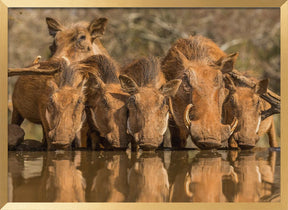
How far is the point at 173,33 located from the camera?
16.9m

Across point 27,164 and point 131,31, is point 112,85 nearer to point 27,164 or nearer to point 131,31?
point 27,164

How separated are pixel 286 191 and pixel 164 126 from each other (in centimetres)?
236

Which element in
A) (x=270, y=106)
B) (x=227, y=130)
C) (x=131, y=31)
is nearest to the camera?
(x=227, y=130)

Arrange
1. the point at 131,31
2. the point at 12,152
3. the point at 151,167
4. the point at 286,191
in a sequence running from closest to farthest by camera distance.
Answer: the point at 286,191
the point at 151,167
the point at 12,152
the point at 131,31

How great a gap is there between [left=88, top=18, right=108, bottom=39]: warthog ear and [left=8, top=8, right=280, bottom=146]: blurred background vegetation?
5.16 m

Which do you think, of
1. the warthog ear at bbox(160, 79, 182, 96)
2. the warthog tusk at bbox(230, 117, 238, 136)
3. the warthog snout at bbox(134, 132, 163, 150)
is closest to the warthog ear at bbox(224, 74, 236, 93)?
the warthog tusk at bbox(230, 117, 238, 136)

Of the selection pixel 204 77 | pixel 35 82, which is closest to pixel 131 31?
pixel 35 82

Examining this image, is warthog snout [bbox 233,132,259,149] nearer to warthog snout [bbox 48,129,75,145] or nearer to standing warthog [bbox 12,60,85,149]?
standing warthog [bbox 12,60,85,149]

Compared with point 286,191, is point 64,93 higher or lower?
higher

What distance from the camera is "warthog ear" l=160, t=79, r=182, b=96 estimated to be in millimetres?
7449

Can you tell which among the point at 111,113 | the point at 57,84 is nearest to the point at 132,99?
the point at 111,113

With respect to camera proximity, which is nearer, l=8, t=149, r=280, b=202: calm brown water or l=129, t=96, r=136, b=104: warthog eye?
l=8, t=149, r=280, b=202: calm brown water

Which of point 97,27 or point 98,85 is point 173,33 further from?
point 98,85

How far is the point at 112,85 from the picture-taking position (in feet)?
26.0
